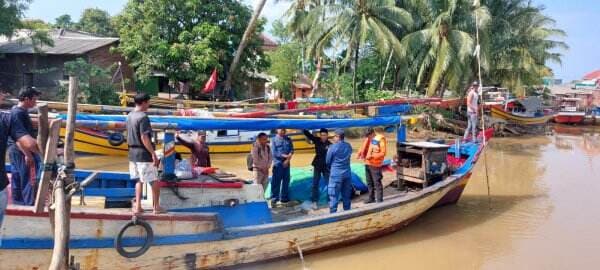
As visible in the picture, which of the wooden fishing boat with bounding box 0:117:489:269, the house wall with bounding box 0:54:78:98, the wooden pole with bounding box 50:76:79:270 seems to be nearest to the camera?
the wooden pole with bounding box 50:76:79:270

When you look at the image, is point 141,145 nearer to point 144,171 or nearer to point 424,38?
point 144,171

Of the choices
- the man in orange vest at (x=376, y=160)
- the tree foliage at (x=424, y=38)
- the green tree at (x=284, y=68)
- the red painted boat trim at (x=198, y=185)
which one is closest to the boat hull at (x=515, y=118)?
the tree foliage at (x=424, y=38)

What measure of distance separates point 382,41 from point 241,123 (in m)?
17.0

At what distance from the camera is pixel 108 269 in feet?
18.6

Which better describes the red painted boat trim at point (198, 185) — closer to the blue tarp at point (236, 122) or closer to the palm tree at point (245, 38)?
the blue tarp at point (236, 122)

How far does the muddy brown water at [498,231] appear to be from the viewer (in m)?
7.81

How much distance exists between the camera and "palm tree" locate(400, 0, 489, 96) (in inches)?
940

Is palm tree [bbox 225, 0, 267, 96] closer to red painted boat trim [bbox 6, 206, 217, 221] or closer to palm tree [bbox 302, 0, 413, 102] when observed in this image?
palm tree [bbox 302, 0, 413, 102]

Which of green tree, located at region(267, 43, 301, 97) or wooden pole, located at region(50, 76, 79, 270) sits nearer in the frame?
wooden pole, located at region(50, 76, 79, 270)

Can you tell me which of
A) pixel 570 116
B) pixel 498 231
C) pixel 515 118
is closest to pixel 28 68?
pixel 498 231

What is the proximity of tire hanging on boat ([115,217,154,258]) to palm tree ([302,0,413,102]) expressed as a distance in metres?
18.0

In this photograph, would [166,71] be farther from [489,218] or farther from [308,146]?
[489,218]

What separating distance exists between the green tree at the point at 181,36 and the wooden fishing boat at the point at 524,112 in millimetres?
15117

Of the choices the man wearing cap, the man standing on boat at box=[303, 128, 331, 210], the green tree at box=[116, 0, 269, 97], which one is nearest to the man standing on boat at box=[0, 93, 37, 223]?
the man wearing cap
